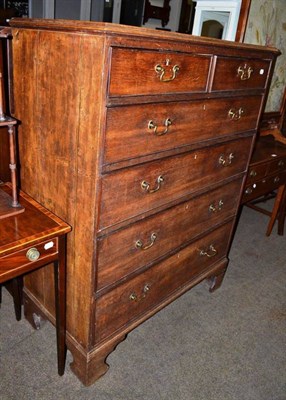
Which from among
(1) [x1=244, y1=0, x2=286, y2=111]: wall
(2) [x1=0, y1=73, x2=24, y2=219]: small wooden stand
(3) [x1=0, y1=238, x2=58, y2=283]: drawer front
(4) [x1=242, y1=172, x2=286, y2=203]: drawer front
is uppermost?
(1) [x1=244, y1=0, x2=286, y2=111]: wall

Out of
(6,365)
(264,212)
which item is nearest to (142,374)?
(6,365)

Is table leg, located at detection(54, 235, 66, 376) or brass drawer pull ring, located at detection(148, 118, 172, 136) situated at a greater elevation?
brass drawer pull ring, located at detection(148, 118, 172, 136)

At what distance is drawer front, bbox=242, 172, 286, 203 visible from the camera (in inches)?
111

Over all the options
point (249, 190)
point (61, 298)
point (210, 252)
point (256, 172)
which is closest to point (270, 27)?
point (256, 172)

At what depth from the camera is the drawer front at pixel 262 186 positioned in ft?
9.24

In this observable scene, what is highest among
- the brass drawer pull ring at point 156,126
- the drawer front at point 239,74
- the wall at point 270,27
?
the wall at point 270,27

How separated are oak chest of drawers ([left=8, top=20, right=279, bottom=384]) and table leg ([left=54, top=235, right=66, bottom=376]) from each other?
6 cm

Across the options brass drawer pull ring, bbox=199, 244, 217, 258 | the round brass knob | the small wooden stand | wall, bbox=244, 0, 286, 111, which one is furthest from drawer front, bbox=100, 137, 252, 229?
wall, bbox=244, 0, 286, 111

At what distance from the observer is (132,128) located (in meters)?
1.39

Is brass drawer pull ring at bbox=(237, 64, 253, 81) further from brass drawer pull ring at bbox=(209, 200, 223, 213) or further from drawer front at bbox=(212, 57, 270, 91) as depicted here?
brass drawer pull ring at bbox=(209, 200, 223, 213)

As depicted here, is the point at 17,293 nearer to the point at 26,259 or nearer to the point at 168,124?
the point at 26,259

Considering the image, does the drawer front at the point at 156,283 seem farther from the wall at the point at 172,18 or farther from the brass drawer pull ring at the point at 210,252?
the wall at the point at 172,18

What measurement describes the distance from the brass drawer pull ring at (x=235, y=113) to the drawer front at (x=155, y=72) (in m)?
0.34

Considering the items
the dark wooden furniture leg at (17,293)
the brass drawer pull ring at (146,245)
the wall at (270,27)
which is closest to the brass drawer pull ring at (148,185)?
the brass drawer pull ring at (146,245)
